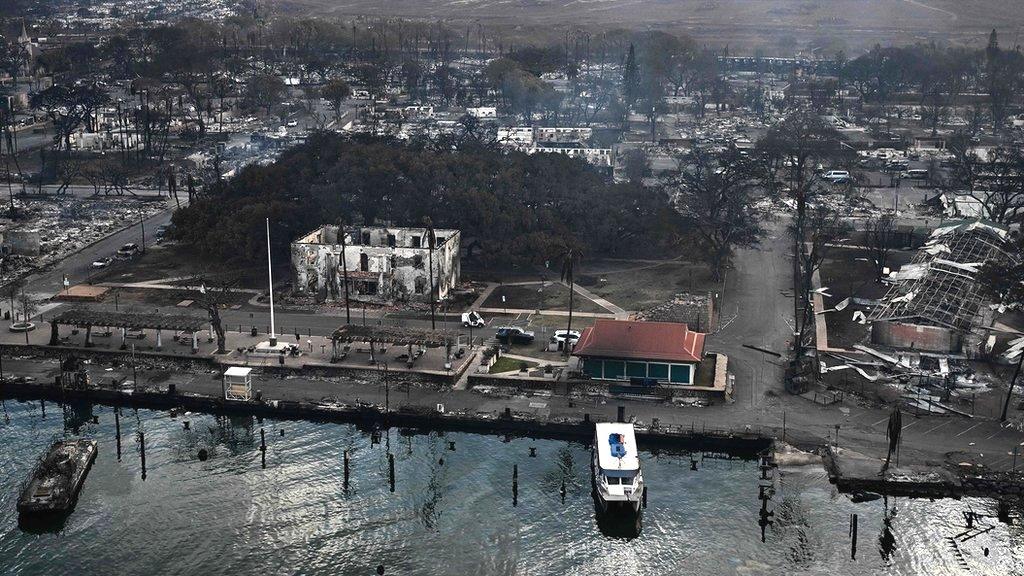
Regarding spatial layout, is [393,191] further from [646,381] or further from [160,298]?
[646,381]

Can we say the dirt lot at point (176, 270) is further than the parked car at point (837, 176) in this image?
No

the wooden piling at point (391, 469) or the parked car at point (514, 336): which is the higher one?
the parked car at point (514, 336)

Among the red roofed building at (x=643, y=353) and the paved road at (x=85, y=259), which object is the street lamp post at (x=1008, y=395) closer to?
the red roofed building at (x=643, y=353)

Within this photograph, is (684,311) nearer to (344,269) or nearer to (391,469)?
(344,269)

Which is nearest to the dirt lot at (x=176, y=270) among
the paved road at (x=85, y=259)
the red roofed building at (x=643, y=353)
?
the paved road at (x=85, y=259)


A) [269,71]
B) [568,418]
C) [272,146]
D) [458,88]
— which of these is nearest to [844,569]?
[568,418]

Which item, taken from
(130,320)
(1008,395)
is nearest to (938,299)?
(1008,395)

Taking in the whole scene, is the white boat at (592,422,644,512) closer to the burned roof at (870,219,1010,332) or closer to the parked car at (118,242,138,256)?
the burned roof at (870,219,1010,332)
